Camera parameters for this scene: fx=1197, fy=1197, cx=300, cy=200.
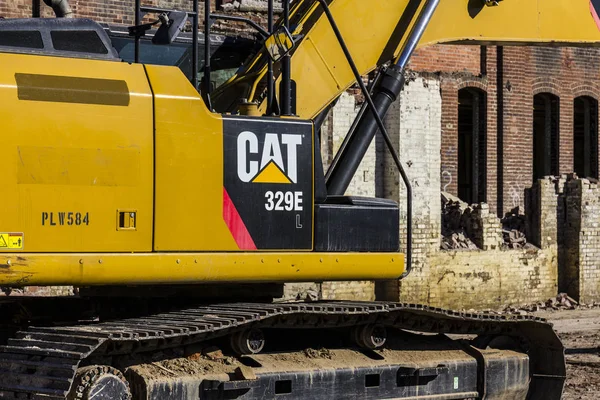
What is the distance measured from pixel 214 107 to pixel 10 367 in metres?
2.34

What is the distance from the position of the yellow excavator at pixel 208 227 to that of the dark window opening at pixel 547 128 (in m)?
14.6

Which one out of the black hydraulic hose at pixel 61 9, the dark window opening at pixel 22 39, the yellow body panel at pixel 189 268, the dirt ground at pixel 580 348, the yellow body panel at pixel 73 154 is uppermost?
the black hydraulic hose at pixel 61 9

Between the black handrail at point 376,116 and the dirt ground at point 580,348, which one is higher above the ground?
the black handrail at point 376,116

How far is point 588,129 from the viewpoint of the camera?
24.1 m

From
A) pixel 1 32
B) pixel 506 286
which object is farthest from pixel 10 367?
pixel 506 286

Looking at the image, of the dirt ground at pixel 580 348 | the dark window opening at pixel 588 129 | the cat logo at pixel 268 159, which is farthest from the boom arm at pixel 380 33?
the dark window opening at pixel 588 129

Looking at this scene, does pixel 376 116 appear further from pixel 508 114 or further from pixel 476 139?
pixel 508 114

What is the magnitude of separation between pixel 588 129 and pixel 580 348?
10.5 m

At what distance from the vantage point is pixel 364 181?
1759 cm

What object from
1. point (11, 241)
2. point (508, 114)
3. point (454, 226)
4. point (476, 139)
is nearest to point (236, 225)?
point (11, 241)

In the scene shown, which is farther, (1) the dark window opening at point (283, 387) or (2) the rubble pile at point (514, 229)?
(2) the rubble pile at point (514, 229)

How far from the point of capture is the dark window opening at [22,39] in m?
7.25

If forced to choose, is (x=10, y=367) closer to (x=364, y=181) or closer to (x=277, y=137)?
(x=277, y=137)

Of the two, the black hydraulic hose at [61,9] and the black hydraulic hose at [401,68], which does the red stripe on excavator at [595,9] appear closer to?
the black hydraulic hose at [401,68]
